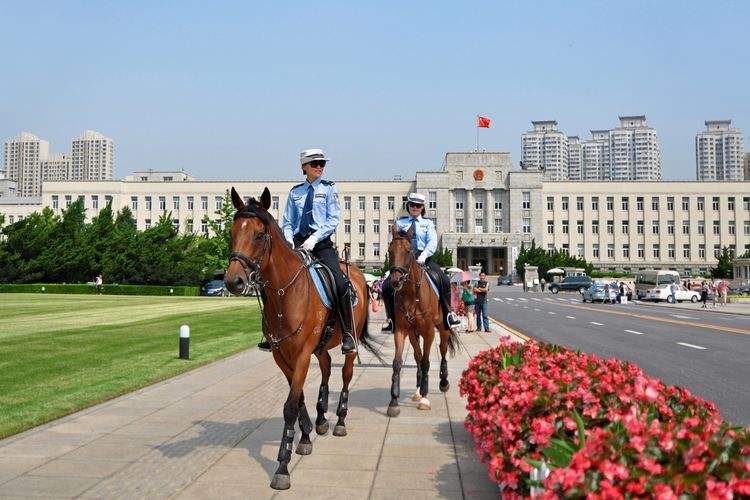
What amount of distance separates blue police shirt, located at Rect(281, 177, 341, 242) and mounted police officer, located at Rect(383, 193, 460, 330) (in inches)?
83.2

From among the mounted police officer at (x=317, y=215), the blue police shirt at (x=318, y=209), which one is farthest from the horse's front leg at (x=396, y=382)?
the blue police shirt at (x=318, y=209)

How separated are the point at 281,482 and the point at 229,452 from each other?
1.39m

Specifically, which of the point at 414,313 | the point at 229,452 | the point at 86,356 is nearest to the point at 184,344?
the point at 86,356

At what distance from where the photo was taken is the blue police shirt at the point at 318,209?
23.5 feet

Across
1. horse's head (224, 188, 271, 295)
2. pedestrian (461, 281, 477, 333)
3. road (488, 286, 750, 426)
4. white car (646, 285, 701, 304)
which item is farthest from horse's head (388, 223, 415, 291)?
white car (646, 285, 701, 304)

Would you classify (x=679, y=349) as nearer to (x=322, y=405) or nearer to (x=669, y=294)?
(x=322, y=405)

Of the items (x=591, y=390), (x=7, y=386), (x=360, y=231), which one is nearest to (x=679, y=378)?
(x=591, y=390)

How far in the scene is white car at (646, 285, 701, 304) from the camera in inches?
2119

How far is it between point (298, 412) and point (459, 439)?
6.79 ft

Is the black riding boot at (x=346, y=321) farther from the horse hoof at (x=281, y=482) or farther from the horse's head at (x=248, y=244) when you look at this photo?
the horse hoof at (x=281, y=482)

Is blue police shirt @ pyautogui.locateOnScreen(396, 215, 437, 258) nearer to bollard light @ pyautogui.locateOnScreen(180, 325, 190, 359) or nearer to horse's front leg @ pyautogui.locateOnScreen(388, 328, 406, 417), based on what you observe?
horse's front leg @ pyautogui.locateOnScreen(388, 328, 406, 417)

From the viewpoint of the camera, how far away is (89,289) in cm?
5928

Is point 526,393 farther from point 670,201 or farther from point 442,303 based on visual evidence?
point 670,201

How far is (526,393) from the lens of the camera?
4.57m
